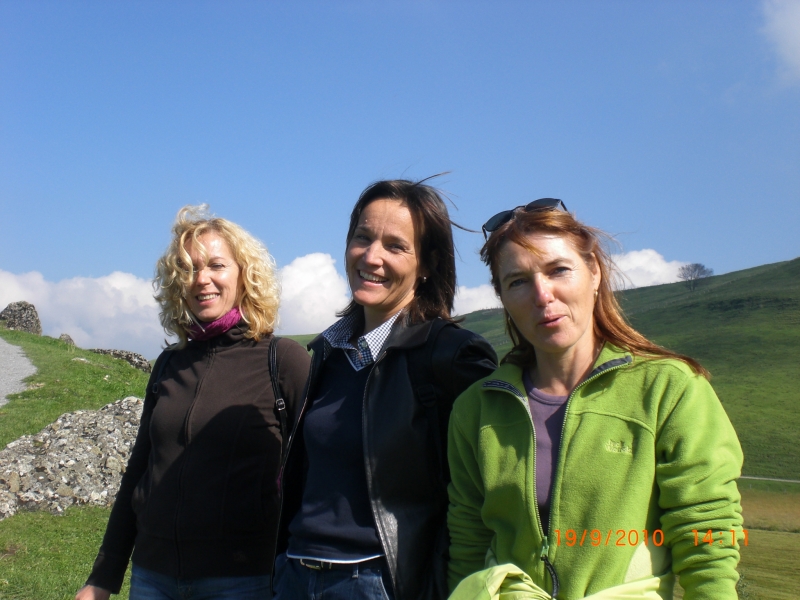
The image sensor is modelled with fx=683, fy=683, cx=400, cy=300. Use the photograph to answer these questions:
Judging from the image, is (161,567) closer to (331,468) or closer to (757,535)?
(331,468)

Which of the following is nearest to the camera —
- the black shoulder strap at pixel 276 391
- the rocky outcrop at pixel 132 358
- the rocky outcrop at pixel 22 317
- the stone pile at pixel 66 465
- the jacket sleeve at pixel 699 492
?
the jacket sleeve at pixel 699 492

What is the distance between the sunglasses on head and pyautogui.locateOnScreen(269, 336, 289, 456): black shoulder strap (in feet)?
4.47

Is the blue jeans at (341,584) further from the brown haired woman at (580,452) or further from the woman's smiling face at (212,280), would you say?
the woman's smiling face at (212,280)

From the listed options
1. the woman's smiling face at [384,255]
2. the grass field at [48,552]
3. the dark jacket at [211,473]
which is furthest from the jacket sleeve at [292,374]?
the grass field at [48,552]

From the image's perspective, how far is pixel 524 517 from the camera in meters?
2.26

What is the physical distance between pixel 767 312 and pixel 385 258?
8117 cm

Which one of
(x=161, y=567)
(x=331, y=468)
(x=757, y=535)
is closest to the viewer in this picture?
(x=331, y=468)

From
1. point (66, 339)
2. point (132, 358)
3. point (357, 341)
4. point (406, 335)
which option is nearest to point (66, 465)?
point (357, 341)

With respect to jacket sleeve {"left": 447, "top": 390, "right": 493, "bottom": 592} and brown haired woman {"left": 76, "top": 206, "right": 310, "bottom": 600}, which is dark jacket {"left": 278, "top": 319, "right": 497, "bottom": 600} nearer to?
jacket sleeve {"left": 447, "top": 390, "right": 493, "bottom": 592}

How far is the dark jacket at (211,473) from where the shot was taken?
319cm

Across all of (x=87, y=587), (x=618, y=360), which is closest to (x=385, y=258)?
(x=618, y=360)

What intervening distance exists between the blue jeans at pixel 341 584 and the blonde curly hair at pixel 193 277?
1.38m

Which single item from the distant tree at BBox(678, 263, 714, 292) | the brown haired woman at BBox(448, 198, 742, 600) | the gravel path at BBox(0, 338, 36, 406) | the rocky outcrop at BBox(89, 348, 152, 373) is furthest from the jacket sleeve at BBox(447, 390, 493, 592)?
the distant tree at BBox(678, 263, 714, 292)

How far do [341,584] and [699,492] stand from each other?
1.31 meters
